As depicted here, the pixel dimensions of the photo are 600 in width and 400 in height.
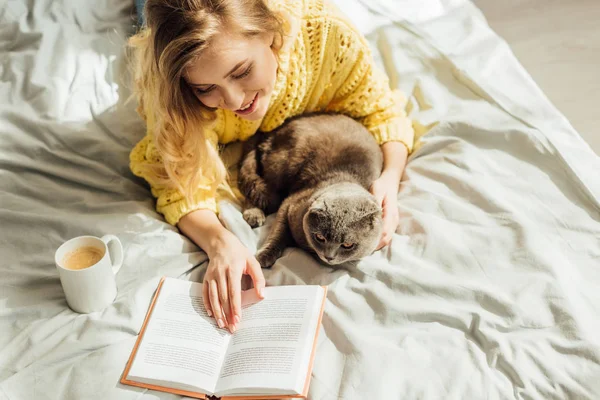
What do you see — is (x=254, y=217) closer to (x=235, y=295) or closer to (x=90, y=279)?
(x=235, y=295)

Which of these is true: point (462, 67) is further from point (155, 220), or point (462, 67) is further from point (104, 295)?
point (104, 295)

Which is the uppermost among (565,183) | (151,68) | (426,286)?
(151,68)

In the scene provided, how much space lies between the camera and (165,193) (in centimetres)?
136

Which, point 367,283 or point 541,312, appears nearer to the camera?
point 541,312

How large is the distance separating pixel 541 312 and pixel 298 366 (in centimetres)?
49

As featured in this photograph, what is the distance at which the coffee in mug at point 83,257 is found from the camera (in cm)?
111

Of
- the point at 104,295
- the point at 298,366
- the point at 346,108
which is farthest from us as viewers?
the point at 346,108

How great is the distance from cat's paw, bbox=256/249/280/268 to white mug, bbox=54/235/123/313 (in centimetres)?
31

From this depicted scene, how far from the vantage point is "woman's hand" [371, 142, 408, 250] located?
1302mm

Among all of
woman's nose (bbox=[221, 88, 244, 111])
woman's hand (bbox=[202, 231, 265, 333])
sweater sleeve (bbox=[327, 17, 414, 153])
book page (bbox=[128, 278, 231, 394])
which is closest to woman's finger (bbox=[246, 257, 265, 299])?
woman's hand (bbox=[202, 231, 265, 333])

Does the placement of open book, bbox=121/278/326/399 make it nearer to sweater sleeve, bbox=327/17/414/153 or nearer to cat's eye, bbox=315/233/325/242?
cat's eye, bbox=315/233/325/242

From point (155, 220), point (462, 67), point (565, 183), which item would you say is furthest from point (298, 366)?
point (462, 67)

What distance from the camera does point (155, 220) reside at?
1.34 metres

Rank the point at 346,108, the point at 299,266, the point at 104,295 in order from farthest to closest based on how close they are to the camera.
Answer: the point at 346,108
the point at 299,266
the point at 104,295
